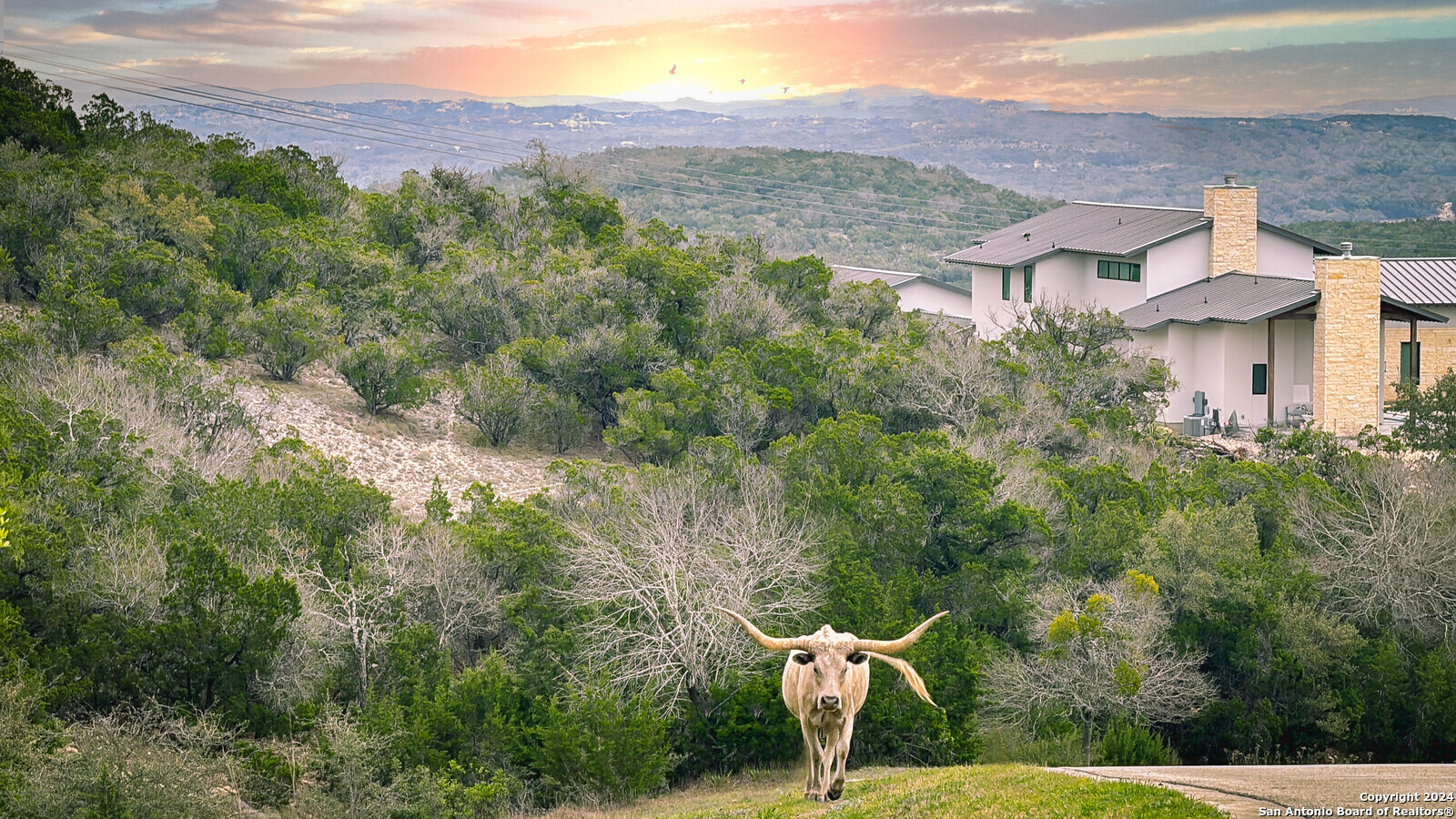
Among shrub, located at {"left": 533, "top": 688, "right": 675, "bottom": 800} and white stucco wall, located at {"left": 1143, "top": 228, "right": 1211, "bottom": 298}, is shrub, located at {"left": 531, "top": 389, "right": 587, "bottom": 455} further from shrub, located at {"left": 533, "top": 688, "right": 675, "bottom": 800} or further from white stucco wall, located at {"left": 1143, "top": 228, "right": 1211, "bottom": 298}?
white stucco wall, located at {"left": 1143, "top": 228, "right": 1211, "bottom": 298}

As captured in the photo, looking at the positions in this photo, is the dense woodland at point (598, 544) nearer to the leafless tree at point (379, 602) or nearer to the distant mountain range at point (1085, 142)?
the leafless tree at point (379, 602)

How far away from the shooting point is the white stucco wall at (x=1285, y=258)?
39969 millimetres

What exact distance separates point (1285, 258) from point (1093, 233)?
5812 mm

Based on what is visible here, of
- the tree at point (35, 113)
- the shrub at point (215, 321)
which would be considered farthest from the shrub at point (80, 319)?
the tree at point (35, 113)

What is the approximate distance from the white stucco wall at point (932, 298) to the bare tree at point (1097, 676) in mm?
31043

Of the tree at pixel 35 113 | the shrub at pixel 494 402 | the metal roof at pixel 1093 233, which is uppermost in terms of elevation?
the tree at pixel 35 113

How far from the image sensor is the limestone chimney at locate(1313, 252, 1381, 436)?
33.4 metres

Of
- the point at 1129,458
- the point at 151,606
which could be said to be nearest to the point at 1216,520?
the point at 1129,458

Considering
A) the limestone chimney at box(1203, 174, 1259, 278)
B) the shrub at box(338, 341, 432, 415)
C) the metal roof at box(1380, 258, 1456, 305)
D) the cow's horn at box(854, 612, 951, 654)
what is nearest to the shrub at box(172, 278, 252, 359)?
the shrub at box(338, 341, 432, 415)

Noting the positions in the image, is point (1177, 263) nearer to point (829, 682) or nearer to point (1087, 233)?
point (1087, 233)

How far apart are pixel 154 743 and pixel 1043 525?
14.8 meters

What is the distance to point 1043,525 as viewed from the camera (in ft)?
78.1

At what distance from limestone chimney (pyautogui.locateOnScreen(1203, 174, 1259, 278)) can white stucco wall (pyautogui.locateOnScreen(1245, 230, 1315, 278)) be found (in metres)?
0.46

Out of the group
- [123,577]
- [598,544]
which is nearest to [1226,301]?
[598,544]
